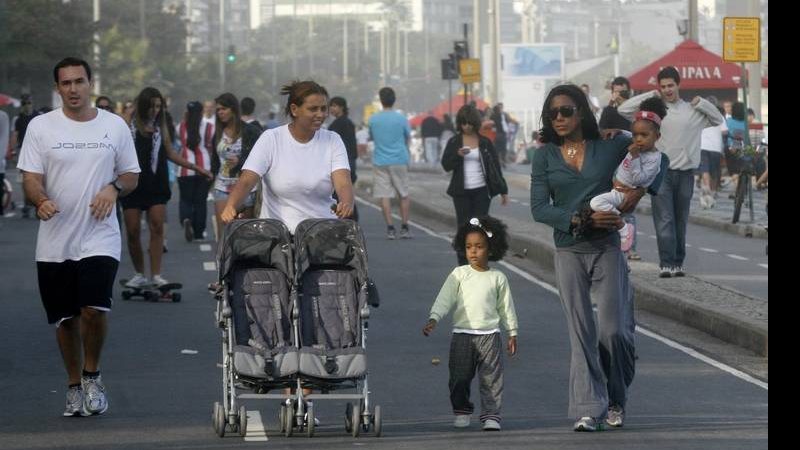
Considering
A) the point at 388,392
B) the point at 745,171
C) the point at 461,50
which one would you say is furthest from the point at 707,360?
the point at 461,50

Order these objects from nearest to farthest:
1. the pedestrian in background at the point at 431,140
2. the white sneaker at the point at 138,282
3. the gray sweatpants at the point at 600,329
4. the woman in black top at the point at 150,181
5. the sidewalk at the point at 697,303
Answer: the gray sweatpants at the point at 600,329
the sidewalk at the point at 697,303
the woman in black top at the point at 150,181
the white sneaker at the point at 138,282
the pedestrian in background at the point at 431,140

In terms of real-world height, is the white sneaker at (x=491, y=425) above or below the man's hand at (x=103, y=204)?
below

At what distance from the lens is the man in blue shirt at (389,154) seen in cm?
2512

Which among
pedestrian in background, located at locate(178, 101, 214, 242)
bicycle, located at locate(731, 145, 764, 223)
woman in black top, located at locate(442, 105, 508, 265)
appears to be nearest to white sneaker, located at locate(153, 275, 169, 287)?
woman in black top, located at locate(442, 105, 508, 265)

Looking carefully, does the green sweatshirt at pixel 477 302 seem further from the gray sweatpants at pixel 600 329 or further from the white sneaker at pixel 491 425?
the white sneaker at pixel 491 425

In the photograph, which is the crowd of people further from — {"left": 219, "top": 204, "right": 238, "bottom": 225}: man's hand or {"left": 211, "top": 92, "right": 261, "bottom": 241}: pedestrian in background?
{"left": 211, "top": 92, "right": 261, "bottom": 241}: pedestrian in background

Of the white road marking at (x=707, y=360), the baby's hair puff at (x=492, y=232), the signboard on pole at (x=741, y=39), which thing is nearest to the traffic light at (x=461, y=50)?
the signboard on pole at (x=741, y=39)

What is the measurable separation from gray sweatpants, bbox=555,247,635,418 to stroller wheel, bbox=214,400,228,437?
1743 mm

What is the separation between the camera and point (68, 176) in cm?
1015

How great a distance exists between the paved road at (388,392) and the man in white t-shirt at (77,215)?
36 centimetres

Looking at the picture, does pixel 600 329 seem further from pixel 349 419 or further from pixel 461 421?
pixel 349 419

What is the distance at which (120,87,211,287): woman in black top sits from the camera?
16.4 meters

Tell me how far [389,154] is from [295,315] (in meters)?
16.0
